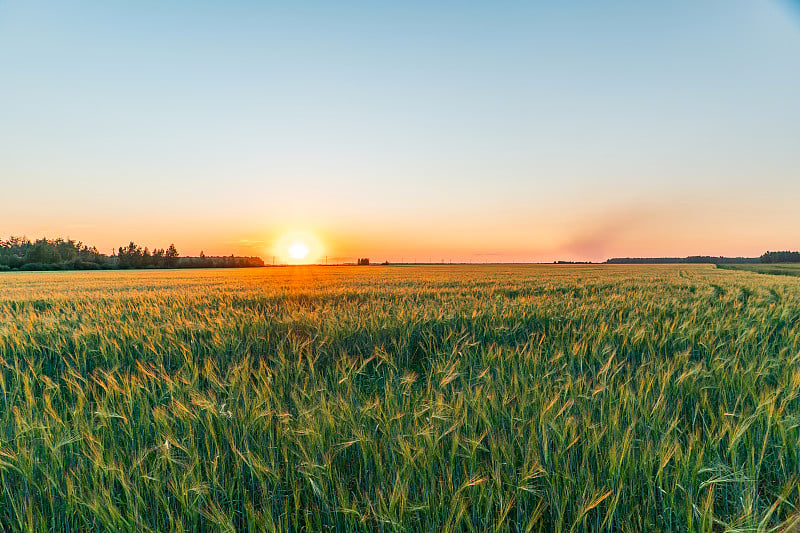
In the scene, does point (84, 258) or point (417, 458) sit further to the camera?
point (84, 258)

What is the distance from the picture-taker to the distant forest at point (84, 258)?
6222 cm

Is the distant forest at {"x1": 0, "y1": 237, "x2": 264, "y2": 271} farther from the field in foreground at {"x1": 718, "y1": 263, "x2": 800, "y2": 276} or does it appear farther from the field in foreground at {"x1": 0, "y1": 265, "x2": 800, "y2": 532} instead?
the field in foreground at {"x1": 718, "y1": 263, "x2": 800, "y2": 276}

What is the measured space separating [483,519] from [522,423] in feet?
2.37

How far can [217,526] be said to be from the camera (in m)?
1.37

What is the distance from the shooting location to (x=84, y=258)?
75.8 m

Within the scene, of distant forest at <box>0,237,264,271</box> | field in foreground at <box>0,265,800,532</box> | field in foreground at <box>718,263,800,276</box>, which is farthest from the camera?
distant forest at <box>0,237,264,271</box>

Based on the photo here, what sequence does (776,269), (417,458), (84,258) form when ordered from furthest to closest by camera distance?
1. (84,258)
2. (776,269)
3. (417,458)

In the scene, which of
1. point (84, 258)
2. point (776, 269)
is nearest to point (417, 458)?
point (776, 269)

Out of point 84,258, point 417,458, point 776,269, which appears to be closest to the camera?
point 417,458

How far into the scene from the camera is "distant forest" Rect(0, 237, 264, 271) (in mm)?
62219

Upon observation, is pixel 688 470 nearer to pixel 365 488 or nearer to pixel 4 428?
pixel 365 488

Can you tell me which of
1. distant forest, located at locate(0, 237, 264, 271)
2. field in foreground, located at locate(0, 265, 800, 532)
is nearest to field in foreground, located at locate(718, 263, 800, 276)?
field in foreground, located at locate(0, 265, 800, 532)

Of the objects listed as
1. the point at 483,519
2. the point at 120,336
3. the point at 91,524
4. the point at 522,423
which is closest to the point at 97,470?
the point at 91,524

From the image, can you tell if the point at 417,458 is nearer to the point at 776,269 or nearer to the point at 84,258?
the point at 776,269
